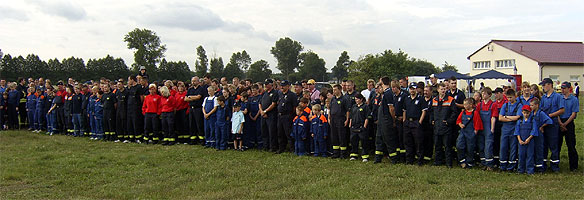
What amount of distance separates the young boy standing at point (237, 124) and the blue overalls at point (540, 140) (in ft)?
22.0

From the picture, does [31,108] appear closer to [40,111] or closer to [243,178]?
[40,111]

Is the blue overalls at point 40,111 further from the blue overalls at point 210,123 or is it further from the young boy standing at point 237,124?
the young boy standing at point 237,124

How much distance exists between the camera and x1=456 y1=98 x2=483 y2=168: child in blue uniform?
28.2ft

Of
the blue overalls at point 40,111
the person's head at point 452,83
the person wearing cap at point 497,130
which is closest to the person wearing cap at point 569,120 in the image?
the person wearing cap at point 497,130

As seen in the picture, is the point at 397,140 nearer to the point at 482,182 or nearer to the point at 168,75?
the point at 482,182

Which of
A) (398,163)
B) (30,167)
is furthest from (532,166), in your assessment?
(30,167)

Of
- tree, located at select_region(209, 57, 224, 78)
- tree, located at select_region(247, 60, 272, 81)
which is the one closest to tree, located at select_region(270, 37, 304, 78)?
tree, located at select_region(247, 60, 272, 81)

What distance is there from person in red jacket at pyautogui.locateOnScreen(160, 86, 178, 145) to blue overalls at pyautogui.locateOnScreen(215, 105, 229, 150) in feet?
5.42

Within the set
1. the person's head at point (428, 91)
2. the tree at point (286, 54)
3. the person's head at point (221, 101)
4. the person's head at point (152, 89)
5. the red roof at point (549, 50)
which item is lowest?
the person's head at point (221, 101)

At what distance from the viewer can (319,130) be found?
10.4 metres

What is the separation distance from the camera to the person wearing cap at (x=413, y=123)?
897 cm

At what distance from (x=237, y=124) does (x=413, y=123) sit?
4.57 meters

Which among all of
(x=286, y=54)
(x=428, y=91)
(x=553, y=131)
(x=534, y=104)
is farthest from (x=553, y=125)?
(x=286, y=54)

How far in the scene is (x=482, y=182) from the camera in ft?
24.5
